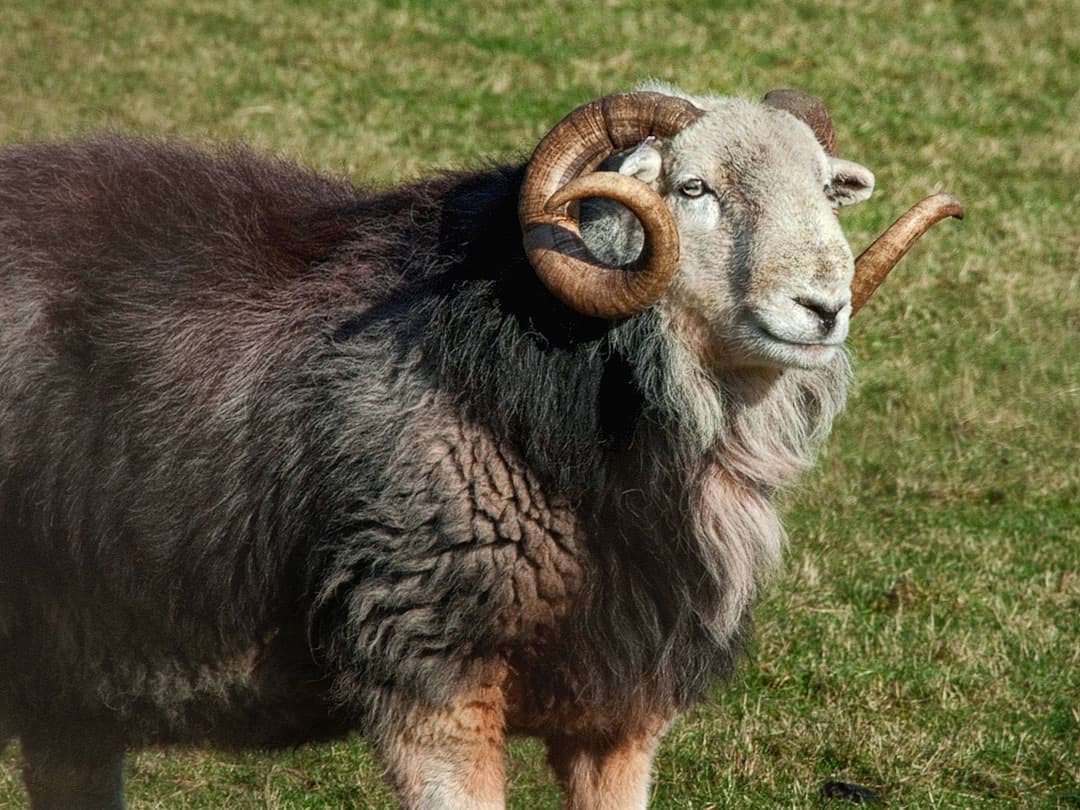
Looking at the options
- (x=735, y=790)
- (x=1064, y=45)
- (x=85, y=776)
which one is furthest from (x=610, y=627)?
(x=1064, y=45)

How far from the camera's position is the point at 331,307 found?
561 centimetres

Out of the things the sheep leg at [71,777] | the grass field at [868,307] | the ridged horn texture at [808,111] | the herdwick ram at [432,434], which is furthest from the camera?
the grass field at [868,307]

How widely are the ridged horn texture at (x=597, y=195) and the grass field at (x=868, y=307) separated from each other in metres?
0.98

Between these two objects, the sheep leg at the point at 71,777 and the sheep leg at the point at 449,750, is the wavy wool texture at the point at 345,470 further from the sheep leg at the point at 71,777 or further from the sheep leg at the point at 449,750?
the sheep leg at the point at 71,777

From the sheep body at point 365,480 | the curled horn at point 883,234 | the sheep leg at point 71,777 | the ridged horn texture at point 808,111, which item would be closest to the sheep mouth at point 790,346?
the sheep body at point 365,480

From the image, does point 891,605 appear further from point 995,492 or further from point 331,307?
point 331,307

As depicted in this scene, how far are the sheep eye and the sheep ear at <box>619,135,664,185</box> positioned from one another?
0.12 metres

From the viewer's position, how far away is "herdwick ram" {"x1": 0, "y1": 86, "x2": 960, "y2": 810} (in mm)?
5266

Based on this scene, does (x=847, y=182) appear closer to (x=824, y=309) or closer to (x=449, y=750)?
(x=824, y=309)

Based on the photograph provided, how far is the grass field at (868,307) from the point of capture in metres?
7.42

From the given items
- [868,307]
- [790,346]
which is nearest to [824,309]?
[790,346]

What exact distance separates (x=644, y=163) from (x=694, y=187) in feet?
0.60

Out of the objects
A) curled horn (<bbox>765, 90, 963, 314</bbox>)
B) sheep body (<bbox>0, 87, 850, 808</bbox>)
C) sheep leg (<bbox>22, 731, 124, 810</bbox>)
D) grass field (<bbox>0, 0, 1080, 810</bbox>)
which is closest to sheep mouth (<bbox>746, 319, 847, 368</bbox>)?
sheep body (<bbox>0, 87, 850, 808</bbox>)

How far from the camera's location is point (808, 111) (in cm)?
591
